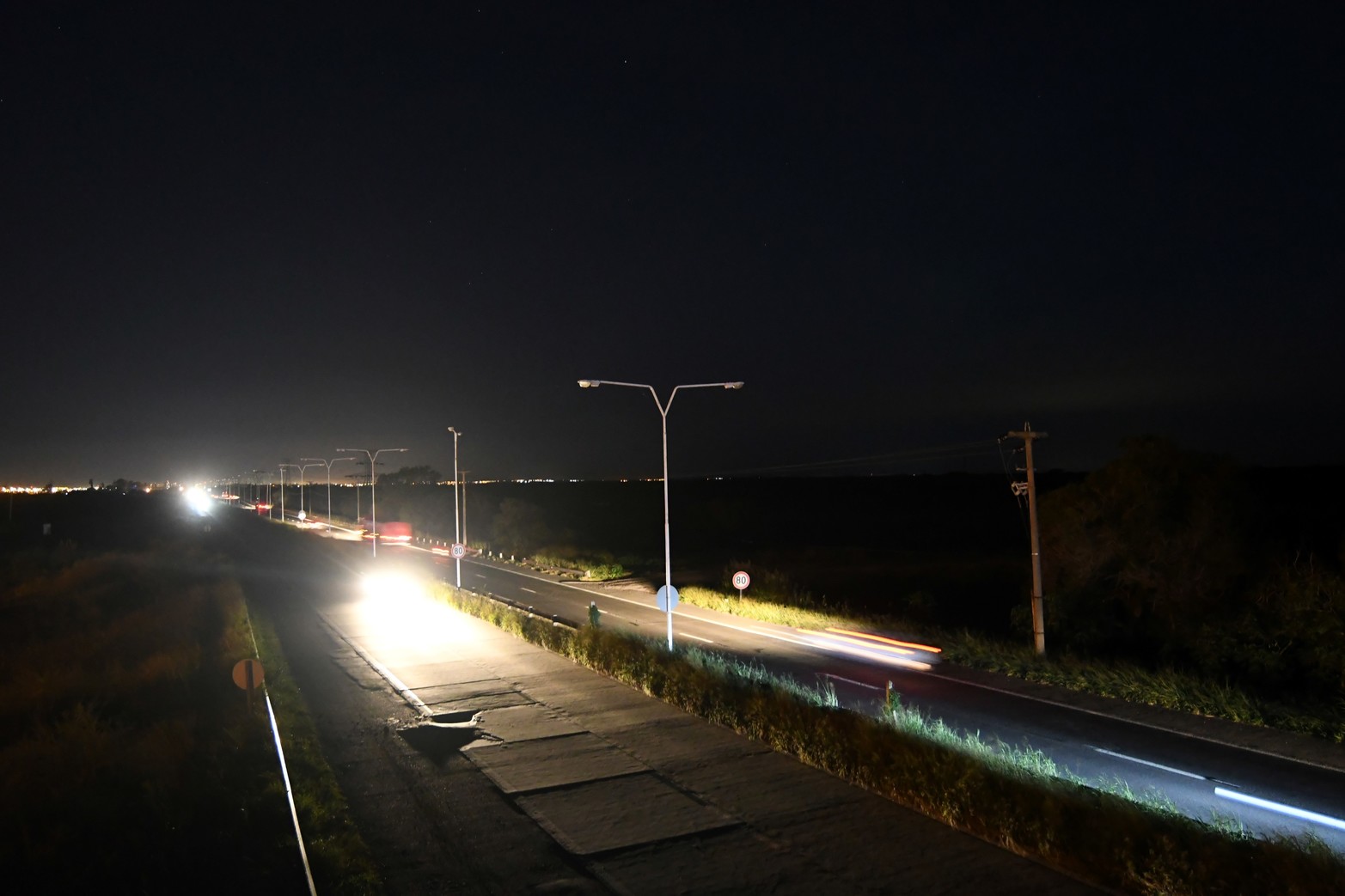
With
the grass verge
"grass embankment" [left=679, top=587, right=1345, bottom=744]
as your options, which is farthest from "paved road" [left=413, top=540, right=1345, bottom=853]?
the grass verge

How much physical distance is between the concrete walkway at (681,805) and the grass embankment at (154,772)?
8.98ft

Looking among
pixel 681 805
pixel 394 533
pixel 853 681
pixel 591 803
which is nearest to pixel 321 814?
pixel 591 803

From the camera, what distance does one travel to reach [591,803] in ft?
39.3

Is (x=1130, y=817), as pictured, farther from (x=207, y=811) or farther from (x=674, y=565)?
(x=674, y=565)

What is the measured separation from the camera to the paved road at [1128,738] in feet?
41.1

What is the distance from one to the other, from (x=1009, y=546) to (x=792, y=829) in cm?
6974

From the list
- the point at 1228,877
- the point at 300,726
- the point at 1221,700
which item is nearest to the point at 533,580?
the point at 300,726

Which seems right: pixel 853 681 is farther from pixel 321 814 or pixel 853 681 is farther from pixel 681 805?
pixel 321 814

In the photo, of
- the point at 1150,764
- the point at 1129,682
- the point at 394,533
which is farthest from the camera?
the point at 394,533

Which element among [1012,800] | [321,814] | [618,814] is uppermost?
[1012,800]

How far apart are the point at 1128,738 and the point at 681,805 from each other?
9568 mm

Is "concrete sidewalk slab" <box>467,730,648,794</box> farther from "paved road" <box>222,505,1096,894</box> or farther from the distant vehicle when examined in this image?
the distant vehicle

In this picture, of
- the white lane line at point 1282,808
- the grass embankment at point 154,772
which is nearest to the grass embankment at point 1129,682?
the white lane line at point 1282,808

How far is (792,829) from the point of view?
10.7m
